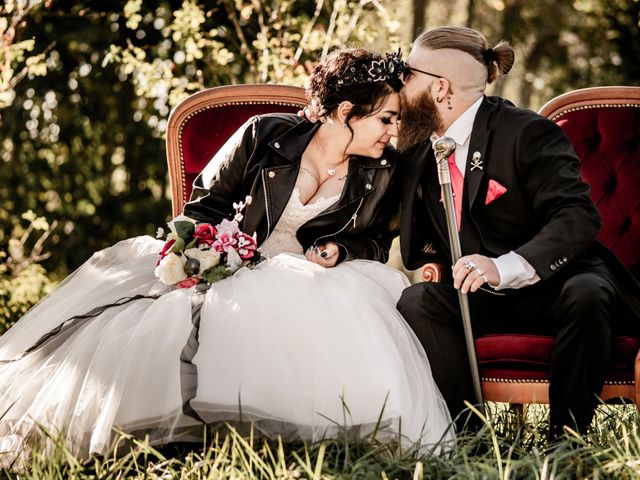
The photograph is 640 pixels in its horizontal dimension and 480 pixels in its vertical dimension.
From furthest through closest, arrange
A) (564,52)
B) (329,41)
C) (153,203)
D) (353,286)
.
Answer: (564,52) < (153,203) < (329,41) < (353,286)

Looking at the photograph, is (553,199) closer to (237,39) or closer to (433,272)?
(433,272)

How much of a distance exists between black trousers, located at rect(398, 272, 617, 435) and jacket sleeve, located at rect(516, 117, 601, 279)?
0.37ft

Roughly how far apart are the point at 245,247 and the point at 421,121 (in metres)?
0.88

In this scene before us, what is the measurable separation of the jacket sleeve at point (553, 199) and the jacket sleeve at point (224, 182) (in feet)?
Answer: 3.59

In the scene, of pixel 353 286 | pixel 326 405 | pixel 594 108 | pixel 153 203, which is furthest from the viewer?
pixel 153 203

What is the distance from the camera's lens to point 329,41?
19.8ft

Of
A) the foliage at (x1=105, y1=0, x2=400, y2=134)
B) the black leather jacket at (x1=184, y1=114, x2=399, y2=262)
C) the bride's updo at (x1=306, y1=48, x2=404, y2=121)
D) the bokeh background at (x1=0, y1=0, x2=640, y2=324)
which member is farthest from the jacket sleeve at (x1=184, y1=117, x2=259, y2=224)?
the bokeh background at (x1=0, y1=0, x2=640, y2=324)

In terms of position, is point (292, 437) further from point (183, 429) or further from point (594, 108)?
point (594, 108)

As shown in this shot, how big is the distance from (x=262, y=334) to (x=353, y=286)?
39 centimetres

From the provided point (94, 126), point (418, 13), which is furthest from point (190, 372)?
point (94, 126)

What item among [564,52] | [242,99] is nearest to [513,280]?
[242,99]

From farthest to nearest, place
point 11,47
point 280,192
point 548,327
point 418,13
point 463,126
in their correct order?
1. point 418,13
2. point 11,47
3. point 280,192
4. point 463,126
5. point 548,327

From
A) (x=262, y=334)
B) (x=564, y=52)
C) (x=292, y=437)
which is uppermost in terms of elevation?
(x=564, y=52)

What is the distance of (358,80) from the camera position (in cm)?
364
